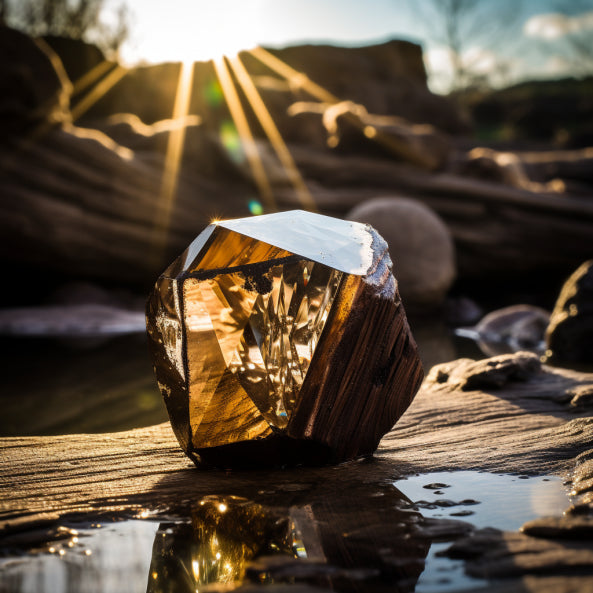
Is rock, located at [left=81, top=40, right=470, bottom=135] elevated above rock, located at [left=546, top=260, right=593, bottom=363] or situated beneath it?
elevated above

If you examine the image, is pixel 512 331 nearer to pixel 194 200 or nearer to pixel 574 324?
pixel 574 324

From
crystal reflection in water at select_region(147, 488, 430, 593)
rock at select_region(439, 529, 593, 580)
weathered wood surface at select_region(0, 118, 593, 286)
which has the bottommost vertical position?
rock at select_region(439, 529, 593, 580)

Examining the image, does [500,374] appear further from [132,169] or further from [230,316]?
[132,169]

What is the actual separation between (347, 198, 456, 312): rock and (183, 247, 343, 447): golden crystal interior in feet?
24.4

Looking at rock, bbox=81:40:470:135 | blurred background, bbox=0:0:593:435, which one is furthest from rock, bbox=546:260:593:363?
rock, bbox=81:40:470:135

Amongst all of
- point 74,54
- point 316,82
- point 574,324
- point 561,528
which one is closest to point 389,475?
point 561,528

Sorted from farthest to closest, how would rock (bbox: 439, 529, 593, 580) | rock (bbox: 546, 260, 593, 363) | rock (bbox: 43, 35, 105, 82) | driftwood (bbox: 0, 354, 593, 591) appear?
rock (bbox: 43, 35, 105, 82) → rock (bbox: 546, 260, 593, 363) → driftwood (bbox: 0, 354, 593, 591) → rock (bbox: 439, 529, 593, 580)

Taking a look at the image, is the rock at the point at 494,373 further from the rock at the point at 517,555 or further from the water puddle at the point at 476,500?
the rock at the point at 517,555

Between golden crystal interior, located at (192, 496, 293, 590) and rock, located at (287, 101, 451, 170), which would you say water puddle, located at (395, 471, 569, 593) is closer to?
golden crystal interior, located at (192, 496, 293, 590)

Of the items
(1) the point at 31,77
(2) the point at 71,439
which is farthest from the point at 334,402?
(1) the point at 31,77

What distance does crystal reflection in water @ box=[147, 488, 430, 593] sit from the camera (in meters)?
1.40

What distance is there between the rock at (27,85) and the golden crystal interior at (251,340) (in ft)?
27.1

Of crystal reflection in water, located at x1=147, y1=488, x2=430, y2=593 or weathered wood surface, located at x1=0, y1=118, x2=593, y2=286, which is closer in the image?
crystal reflection in water, located at x1=147, y1=488, x2=430, y2=593

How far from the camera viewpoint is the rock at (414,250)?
A: 9.47 m
